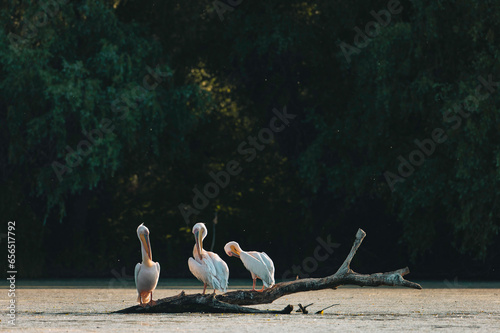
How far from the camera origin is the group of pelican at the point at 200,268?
16.1m

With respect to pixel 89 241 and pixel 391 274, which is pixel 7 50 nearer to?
pixel 89 241

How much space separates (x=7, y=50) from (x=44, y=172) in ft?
10.9

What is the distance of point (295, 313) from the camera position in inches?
671

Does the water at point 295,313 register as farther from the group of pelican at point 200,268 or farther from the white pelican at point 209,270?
the white pelican at point 209,270

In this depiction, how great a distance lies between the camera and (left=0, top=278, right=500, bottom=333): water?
1434cm

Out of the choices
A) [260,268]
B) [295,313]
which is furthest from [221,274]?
[295,313]

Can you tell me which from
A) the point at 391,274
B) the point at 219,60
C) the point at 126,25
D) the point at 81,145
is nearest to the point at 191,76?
the point at 219,60

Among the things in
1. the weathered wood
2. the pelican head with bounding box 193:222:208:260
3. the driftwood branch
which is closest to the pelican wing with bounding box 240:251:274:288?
the pelican head with bounding box 193:222:208:260

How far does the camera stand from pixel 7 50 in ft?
91.4

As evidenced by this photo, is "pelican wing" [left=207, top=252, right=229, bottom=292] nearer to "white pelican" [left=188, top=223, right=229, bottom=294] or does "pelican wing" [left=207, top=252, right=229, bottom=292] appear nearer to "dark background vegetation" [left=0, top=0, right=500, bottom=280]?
"white pelican" [left=188, top=223, right=229, bottom=294]

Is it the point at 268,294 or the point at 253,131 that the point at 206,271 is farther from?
the point at 253,131

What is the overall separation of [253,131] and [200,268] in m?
16.6

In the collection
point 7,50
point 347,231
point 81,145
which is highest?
point 7,50

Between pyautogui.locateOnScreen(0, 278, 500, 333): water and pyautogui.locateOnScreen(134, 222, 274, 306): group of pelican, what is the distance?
50cm
